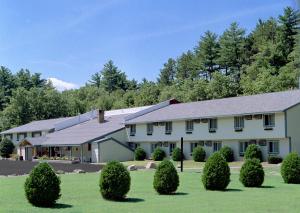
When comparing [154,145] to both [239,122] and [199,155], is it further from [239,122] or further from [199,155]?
[239,122]

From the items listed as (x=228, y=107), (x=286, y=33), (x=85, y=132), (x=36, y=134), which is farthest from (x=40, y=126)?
(x=286, y=33)

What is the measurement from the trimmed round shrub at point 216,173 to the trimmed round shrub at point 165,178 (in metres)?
1.96

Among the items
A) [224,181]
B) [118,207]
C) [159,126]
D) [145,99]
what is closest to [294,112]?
[159,126]

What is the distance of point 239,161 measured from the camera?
163 feet

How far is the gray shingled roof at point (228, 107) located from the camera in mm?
48094

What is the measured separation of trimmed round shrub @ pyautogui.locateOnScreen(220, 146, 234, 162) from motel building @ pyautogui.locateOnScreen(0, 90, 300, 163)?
0.88 m

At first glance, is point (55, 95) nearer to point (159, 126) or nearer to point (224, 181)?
point (159, 126)

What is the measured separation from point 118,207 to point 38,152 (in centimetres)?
5972

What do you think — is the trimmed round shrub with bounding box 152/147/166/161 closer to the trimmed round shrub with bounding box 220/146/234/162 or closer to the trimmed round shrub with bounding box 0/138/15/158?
the trimmed round shrub with bounding box 220/146/234/162

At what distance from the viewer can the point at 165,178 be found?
20453 millimetres

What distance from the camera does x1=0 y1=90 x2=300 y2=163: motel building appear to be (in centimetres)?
4744

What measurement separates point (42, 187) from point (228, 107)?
127 feet

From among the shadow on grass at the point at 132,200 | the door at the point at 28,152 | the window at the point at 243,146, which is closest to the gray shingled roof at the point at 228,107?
the window at the point at 243,146

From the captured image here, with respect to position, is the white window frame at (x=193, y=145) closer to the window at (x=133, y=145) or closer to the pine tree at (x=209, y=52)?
the window at (x=133, y=145)
